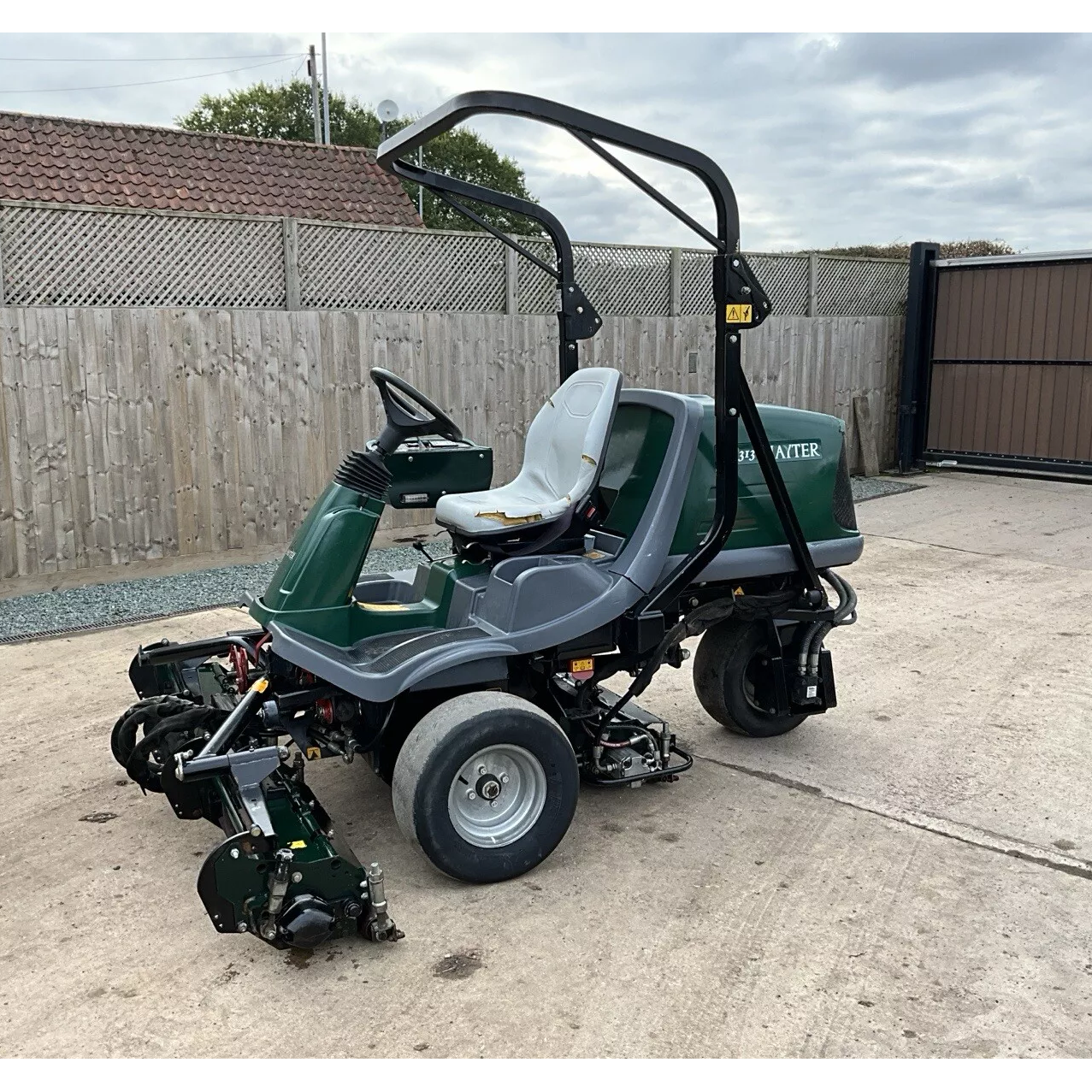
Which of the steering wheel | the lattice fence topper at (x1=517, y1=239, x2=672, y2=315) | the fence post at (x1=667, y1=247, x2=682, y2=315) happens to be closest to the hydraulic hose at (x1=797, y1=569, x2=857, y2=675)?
the steering wheel

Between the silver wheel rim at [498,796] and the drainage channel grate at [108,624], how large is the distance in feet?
10.1

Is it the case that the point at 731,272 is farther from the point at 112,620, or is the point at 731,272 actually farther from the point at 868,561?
the point at 868,561

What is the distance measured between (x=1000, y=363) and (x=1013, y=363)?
151mm

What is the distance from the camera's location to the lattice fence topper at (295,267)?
723 cm

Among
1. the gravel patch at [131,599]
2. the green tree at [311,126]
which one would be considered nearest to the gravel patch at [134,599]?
the gravel patch at [131,599]

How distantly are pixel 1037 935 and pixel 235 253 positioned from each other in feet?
22.4

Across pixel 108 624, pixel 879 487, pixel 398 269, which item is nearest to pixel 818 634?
pixel 108 624

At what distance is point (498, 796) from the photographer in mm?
3475

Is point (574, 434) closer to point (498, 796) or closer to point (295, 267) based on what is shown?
point (498, 796)

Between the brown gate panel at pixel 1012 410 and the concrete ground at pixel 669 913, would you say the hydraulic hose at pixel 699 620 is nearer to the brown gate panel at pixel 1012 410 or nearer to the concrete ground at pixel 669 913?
the concrete ground at pixel 669 913

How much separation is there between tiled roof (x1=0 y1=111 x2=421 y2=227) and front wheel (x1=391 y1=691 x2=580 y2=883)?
10.4 m

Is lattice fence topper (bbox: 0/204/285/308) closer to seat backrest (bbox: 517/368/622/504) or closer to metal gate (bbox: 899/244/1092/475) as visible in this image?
seat backrest (bbox: 517/368/622/504)

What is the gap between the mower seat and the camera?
384 centimetres

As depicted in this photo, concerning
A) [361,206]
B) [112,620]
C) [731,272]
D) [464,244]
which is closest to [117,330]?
[112,620]
